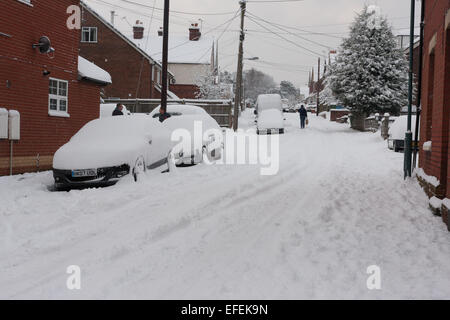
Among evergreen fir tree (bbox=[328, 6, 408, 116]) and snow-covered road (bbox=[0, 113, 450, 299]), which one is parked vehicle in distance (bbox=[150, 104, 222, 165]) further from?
evergreen fir tree (bbox=[328, 6, 408, 116])

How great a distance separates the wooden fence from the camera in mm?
28781

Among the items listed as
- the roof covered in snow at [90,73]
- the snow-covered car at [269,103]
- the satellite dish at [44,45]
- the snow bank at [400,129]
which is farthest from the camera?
the snow-covered car at [269,103]

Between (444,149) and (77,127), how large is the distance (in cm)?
1251

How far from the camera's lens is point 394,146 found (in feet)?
54.1

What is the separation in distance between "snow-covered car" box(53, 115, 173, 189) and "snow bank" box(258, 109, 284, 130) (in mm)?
14630

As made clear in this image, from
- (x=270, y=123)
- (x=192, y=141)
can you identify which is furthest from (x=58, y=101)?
(x=270, y=123)

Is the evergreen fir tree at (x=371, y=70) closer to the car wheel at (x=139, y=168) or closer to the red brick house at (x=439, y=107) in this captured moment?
the red brick house at (x=439, y=107)

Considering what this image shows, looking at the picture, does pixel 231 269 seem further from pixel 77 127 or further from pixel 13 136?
pixel 77 127

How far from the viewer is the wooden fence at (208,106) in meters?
28.8

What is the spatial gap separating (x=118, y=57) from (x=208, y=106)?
467 inches

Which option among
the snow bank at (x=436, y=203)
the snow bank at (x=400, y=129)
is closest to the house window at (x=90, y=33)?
the snow bank at (x=400, y=129)

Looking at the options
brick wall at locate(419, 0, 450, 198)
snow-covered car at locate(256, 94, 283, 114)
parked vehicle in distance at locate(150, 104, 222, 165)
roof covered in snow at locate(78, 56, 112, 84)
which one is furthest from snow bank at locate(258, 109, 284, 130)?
brick wall at locate(419, 0, 450, 198)

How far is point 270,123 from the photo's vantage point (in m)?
26.1

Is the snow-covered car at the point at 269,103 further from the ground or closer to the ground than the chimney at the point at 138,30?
closer to the ground
